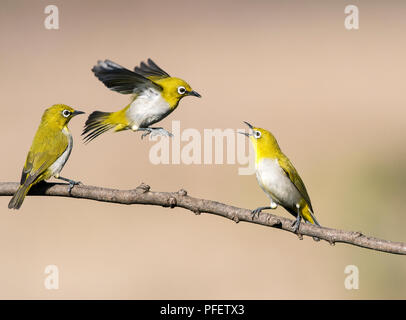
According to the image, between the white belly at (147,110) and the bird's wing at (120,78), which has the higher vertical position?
the bird's wing at (120,78)

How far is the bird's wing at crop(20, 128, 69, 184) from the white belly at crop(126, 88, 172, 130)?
2.99ft

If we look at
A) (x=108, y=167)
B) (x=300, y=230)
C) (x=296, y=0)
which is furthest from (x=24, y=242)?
(x=296, y=0)

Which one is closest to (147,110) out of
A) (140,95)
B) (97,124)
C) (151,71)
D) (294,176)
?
(140,95)

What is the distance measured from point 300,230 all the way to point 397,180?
7350 mm

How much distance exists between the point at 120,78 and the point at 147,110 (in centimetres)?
19

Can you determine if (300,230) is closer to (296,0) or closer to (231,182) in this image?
(231,182)

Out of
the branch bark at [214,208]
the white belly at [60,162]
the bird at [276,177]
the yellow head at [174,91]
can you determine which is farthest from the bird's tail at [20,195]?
the bird at [276,177]

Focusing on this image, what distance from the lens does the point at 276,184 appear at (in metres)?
3.66

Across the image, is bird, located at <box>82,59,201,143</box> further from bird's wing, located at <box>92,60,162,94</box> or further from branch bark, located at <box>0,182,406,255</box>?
branch bark, located at <box>0,182,406,255</box>

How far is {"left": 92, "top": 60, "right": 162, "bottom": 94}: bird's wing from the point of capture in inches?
100

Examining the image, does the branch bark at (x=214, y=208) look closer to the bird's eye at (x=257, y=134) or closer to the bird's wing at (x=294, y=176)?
the bird's eye at (x=257, y=134)

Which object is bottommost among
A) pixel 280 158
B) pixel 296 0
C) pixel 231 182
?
pixel 280 158

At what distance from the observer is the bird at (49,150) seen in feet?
11.1

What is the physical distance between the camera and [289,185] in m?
3.74
